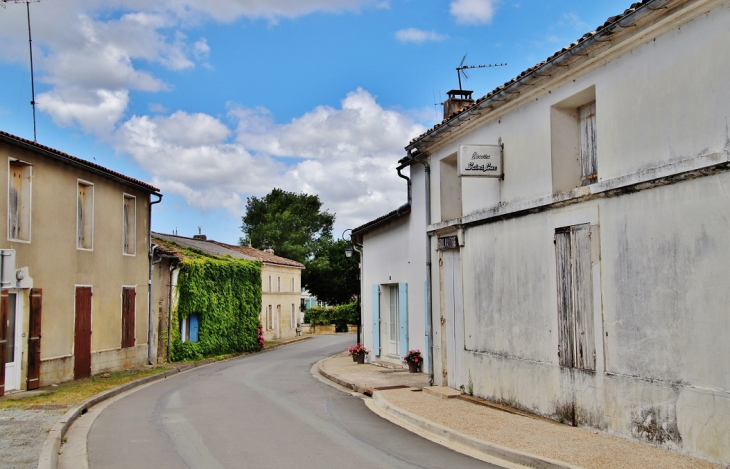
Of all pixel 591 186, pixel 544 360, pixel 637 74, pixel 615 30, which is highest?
pixel 615 30

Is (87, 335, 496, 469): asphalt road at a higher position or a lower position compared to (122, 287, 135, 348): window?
lower

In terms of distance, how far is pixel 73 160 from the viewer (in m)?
16.5

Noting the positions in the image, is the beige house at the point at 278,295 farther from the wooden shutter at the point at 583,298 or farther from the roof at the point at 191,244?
the wooden shutter at the point at 583,298

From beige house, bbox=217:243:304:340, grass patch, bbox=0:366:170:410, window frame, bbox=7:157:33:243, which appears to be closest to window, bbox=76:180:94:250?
window frame, bbox=7:157:33:243

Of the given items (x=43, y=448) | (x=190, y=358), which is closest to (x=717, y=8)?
(x=43, y=448)

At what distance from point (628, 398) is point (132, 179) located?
1599 centimetres

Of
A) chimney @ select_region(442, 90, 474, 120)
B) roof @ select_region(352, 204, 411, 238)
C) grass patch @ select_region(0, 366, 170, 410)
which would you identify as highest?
chimney @ select_region(442, 90, 474, 120)

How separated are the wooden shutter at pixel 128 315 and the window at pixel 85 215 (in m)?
2.59

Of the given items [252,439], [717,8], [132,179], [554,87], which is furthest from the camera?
[132,179]

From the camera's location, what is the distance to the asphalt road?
766 centimetres

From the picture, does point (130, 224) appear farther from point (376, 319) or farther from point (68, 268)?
point (376, 319)

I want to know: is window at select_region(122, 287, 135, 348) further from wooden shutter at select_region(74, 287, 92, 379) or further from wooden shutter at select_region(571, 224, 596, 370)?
wooden shutter at select_region(571, 224, 596, 370)

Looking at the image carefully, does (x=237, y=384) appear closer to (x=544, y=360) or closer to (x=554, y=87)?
(x=544, y=360)

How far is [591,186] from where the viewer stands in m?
8.95
